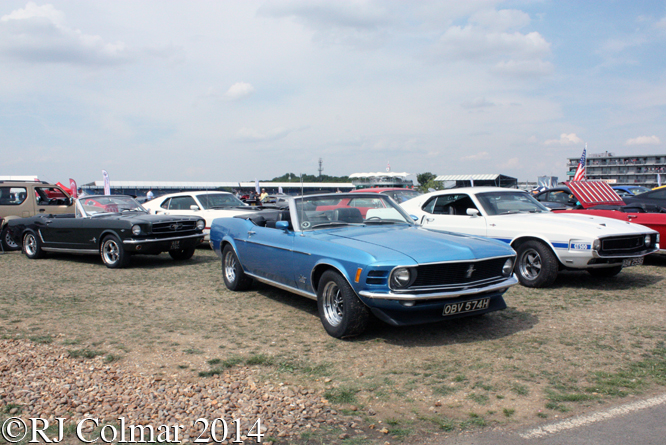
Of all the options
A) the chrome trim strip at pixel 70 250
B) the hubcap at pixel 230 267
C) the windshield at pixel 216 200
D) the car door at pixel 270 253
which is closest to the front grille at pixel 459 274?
the car door at pixel 270 253

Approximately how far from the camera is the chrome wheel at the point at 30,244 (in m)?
11.9

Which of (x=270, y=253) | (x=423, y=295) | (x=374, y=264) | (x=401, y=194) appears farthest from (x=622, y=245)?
(x=401, y=194)

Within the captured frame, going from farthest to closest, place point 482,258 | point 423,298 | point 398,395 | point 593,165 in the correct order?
point 593,165
point 482,258
point 423,298
point 398,395

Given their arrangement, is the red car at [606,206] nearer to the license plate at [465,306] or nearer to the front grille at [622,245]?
the front grille at [622,245]

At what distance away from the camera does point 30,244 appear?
1205 centimetres

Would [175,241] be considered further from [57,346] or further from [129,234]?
[57,346]

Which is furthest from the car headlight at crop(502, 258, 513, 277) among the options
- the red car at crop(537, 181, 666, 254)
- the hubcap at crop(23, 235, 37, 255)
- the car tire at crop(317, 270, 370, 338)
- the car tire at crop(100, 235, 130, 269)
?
the hubcap at crop(23, 235, 37, 255)

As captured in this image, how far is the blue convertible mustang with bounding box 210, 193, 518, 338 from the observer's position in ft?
15.2

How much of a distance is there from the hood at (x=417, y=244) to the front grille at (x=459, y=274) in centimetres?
7

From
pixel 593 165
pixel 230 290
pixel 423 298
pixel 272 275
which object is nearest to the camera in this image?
pixel 423 298

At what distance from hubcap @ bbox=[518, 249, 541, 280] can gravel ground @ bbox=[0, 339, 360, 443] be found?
4936 mm

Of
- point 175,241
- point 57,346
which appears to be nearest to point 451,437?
point 57,346

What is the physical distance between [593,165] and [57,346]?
167 meters

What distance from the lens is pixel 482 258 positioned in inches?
194
